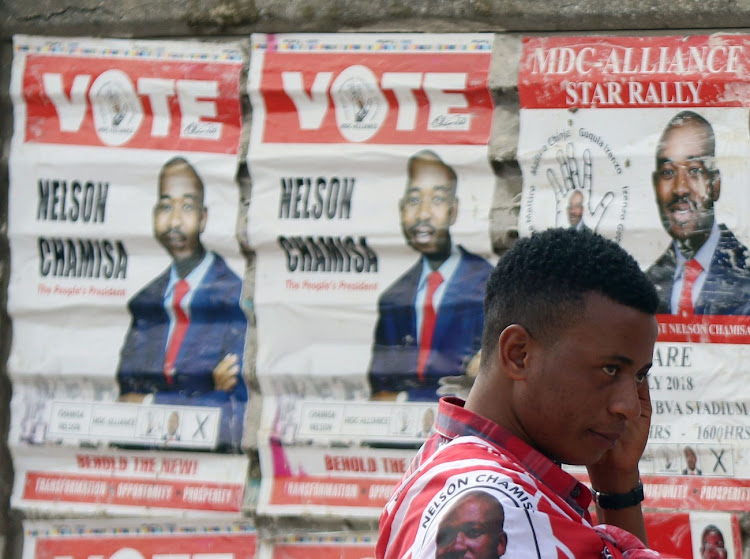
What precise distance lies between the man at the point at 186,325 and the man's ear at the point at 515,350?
7.01ft

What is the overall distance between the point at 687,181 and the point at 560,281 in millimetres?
1946

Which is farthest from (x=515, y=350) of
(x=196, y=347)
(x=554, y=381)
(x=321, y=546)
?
(x=196, y=347)

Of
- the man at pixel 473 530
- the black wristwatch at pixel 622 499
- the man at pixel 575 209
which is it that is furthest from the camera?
the man at pixel 575 209

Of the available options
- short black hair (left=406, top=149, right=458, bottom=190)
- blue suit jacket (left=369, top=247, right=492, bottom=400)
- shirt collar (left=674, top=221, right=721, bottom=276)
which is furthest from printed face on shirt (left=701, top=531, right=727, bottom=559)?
short black hair (left=406, top=149, right=458, bottom=190)

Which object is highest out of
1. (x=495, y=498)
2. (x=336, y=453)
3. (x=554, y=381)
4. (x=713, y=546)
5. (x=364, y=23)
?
(x=364, y=23)

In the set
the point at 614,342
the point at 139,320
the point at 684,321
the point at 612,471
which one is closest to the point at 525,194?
the point at 684,321

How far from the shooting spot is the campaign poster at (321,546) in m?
3.31

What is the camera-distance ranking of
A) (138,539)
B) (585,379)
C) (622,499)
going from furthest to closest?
(138,539)
(622,499)
(585,379)

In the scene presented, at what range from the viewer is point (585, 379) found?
1.39 meters

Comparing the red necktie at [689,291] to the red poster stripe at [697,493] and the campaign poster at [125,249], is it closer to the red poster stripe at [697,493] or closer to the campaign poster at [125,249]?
the red poster stripe at [697,493]

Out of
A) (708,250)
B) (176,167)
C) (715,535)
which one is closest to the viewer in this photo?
(715,535)

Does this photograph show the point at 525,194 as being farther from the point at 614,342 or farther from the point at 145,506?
the point at 614,342

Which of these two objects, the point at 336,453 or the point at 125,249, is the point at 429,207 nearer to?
the point at 336,453

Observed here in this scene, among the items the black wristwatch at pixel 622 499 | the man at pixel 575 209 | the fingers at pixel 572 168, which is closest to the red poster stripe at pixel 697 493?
the man at pixel 575 209
